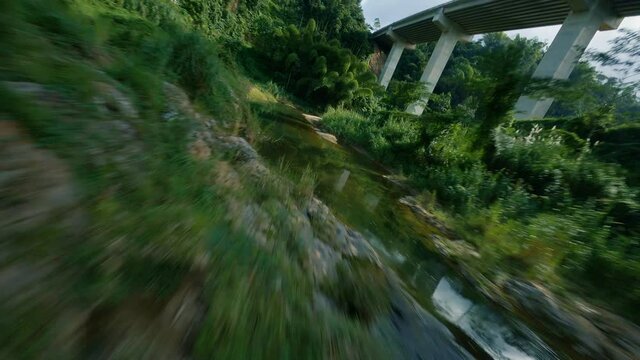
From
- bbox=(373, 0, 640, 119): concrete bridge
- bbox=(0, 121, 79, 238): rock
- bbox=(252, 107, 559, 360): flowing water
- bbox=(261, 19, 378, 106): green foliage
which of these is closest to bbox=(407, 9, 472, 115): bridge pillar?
bbox=(373, 0, 640, 119): concrete bridge

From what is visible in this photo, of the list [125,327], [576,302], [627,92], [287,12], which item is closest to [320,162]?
[576,302]

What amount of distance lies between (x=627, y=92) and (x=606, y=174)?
3.10m

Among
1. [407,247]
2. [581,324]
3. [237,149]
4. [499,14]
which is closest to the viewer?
[581,324]

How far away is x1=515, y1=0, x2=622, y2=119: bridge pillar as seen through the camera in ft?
34.9

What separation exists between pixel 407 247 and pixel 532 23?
16.0 metres

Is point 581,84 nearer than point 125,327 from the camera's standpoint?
No

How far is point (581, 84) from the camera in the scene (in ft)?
23.6

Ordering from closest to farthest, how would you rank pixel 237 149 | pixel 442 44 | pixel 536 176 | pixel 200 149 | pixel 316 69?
pixel 200 149 < pixel 237 149 < pixel 536 176 < pixel 316 69 < pixel 442 44

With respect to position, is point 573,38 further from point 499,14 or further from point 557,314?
point 557,314

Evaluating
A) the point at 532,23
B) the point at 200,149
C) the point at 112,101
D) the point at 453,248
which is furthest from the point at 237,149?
the point at 532,23

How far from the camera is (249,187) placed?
3.10 m

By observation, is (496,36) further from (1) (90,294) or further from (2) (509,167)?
(1) (90,294)

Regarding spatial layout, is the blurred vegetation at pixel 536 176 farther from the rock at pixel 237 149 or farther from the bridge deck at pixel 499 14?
the bridge deck at pixel 499 14

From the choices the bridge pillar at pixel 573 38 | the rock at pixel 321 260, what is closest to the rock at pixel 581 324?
the rock at pixel 321 260
